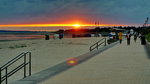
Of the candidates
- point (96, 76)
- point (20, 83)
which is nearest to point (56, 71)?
point (96, 76)

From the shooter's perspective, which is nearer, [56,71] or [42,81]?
[42,81]

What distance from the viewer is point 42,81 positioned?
24.1 ft

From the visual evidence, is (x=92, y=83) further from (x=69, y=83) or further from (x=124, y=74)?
(x=124, y=74)

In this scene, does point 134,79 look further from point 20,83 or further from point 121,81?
point 20,83

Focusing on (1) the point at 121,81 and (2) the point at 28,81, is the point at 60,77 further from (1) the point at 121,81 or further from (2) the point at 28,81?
(1) the point at 121,81

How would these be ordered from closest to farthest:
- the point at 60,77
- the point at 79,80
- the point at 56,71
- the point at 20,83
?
1. the point at 20,83
2. the point at 79,80
3. the point at 60,77
4. the point at 56,71

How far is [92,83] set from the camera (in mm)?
7109

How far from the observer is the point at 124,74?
852 centimetres

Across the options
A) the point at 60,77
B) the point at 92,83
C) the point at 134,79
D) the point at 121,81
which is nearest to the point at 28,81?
the point at 60,77

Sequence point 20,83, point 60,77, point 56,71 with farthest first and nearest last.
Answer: point 56,71 < point 60,77 < point 20,83

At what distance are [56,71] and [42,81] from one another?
70.3 inches

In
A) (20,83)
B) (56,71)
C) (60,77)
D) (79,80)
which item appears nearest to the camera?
(20,83)

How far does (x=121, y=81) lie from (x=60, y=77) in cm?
194

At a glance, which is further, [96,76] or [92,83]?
[96,76]
